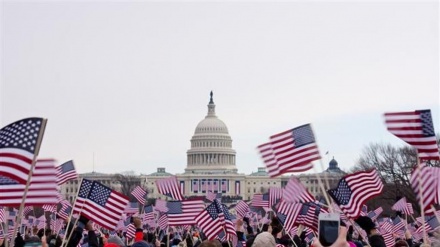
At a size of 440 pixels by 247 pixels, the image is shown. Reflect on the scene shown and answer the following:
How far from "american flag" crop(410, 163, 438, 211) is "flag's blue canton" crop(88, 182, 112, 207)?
4.77 m

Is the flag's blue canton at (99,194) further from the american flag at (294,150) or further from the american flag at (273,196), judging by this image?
the american flag at (273,196)

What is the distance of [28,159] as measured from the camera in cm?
947

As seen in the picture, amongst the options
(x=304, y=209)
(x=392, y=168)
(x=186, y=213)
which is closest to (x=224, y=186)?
(x=392, y=168)

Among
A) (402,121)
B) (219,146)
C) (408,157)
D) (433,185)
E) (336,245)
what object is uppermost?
(219,146)

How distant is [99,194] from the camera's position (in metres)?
13.7

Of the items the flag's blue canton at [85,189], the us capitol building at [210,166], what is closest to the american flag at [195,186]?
the us capitol building at [210,166]

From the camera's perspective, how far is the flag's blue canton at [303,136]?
488 inches

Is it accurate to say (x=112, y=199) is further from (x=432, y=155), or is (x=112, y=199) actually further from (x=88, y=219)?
(x=432, y=155)

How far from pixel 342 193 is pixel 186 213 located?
6.97 meters

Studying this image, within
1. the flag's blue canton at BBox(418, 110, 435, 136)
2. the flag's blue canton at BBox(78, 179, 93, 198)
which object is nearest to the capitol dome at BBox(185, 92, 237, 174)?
the flag's blue canton at BBox(78, 179, 93, 198)

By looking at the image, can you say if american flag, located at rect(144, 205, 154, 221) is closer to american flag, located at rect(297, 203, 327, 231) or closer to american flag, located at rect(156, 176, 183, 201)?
american flag, located at rect(156, 176, 183, 201)

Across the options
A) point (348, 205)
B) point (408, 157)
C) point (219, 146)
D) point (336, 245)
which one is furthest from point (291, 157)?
point (219, 146)

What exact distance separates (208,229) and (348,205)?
4897mm

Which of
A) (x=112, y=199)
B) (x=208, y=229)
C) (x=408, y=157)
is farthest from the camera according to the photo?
(x=408, y=157)
